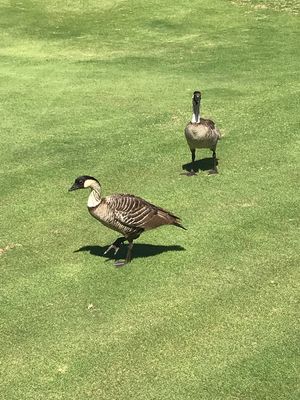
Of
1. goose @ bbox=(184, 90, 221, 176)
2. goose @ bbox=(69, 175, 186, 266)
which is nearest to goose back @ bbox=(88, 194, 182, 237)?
goose @ bbox=(69, 175, 186, 266)

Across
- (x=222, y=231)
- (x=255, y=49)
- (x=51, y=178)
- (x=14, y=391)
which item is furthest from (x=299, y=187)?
(x=255, y=49)

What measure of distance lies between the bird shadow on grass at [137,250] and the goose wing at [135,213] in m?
0.76

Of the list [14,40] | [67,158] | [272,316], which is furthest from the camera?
[14,40]

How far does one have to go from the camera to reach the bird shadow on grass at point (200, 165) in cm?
1459

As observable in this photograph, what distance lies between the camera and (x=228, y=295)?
32.1 feet

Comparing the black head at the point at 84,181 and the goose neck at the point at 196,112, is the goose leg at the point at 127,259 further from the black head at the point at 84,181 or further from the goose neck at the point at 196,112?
the goose neck at the point at 196,112

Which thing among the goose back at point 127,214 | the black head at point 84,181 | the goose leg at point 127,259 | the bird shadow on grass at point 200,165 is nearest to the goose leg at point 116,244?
the goose leg at point 127,259

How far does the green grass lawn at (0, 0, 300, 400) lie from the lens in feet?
27.4

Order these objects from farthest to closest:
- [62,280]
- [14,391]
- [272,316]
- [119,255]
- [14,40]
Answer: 1. [14,40]
2. [119,255]
3. [62,280]
4. [272,316]
5. [14,391]

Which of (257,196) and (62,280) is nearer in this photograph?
(62,280)

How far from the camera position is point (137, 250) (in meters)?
11.2

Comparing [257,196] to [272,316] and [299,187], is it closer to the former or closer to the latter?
[299,187]

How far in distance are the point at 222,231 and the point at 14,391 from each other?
4.98 metres

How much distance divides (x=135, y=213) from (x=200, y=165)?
4.88 meters
